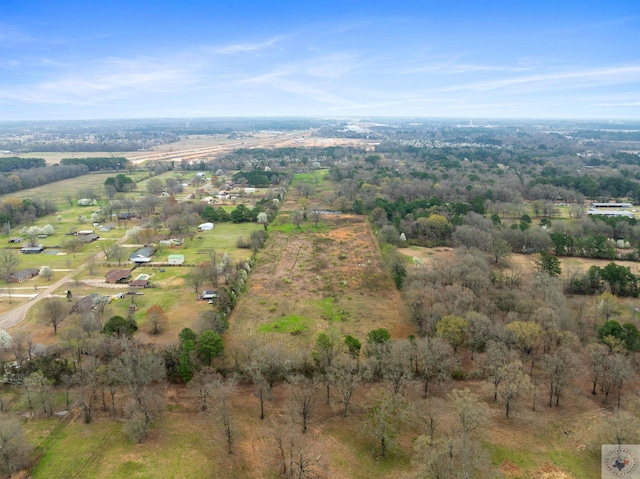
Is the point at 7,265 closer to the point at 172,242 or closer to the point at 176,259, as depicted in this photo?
the point at 176,259

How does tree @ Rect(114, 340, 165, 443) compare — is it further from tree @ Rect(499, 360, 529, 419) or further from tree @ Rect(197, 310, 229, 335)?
tree @ Rect(499, 360, 529, 419)

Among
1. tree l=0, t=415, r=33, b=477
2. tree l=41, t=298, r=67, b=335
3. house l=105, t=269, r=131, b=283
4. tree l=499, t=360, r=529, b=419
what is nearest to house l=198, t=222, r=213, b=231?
house l=105, t=269, r=131, b=283

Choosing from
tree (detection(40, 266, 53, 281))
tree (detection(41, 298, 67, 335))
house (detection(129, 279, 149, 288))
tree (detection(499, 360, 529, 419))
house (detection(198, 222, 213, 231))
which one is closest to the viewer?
tree (detection(499, 360, 529, 419))

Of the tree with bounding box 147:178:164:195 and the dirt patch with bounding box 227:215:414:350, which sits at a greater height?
the tree with bounding box 147:178:164:195

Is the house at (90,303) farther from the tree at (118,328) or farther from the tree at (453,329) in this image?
the tree at (453,329)

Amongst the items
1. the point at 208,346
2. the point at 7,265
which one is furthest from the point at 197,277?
the point at 7,265

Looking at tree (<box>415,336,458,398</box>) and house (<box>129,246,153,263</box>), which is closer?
tree (<box>415,336,458,398</box>)

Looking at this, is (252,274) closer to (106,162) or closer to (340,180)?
(340,180)

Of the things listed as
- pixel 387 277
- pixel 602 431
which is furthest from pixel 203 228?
pixel 602 431
